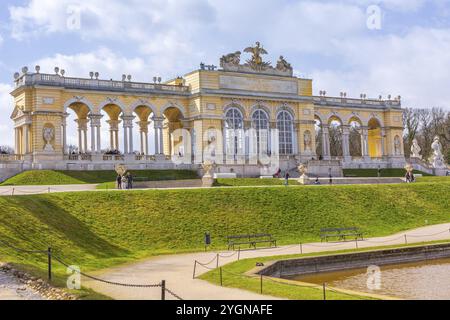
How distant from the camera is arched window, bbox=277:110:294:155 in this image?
6600 cm

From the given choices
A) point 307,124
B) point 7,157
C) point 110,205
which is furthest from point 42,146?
point 307,124

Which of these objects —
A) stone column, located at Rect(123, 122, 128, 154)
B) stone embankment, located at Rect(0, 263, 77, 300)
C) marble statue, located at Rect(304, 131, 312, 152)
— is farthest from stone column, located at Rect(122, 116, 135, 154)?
stone embankment, located at Rect(0, 263, 77, 300)

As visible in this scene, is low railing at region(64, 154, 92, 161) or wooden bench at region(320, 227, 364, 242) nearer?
wooden bench at region(320, 227, 364, 242)

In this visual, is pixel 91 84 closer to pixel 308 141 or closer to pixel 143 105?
pixel 143 105

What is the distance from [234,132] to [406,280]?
1671 inches

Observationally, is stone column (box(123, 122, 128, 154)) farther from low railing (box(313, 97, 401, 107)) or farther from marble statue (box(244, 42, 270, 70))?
low railing (box(313, 97, 401, 107))

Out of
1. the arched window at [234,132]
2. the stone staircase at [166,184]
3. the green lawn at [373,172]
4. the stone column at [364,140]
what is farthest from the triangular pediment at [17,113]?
the stone column at [364,140]

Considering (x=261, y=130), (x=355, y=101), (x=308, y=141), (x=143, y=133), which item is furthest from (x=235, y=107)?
(x=355, y=101)

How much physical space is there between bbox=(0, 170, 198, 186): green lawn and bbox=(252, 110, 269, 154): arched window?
1140cm

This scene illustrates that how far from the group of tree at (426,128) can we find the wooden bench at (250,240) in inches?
2746

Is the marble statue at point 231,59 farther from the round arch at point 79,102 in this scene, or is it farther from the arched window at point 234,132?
the round arch at point 79,102

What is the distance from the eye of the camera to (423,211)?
132ft

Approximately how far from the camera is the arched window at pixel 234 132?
206 feet

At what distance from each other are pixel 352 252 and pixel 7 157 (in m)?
36.6
